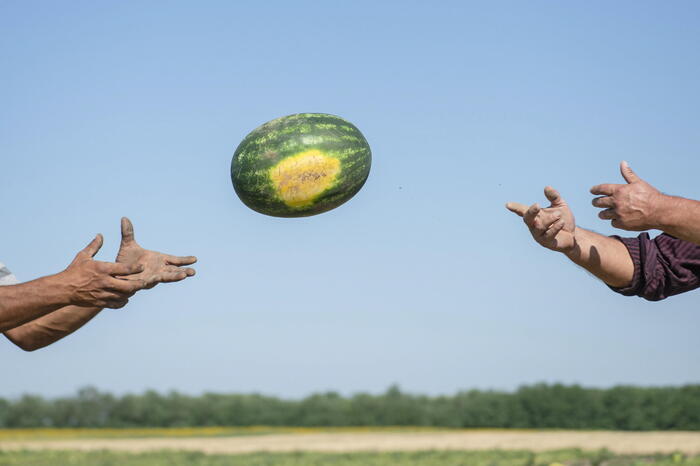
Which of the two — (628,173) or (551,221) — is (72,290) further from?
(628,173)

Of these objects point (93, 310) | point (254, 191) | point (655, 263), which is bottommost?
point (93, 310)

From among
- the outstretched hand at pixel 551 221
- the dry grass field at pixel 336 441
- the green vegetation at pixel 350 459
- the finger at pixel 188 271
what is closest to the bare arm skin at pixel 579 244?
the outstretched hand at pixel 551 221

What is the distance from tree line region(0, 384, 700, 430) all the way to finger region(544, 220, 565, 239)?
25938 mm

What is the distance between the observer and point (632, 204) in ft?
14.0

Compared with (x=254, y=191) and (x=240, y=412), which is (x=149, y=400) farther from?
(x=254, y=191)

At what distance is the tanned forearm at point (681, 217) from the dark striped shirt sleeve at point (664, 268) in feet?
1.86

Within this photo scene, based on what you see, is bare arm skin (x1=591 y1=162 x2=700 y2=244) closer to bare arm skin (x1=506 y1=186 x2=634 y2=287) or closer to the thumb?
bare arm skin (x1=506 y1=186 x2=634 y2=287)

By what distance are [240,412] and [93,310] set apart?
2697 cm

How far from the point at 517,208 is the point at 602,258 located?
26.4 inches

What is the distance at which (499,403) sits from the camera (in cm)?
2975

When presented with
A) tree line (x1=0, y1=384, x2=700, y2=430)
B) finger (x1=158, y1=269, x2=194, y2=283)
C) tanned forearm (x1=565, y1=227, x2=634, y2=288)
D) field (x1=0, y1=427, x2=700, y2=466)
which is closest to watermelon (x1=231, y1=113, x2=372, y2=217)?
finger (x1=158, y1=269, x2=194, y2=283)

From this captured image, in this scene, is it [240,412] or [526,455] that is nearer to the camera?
[526,455]

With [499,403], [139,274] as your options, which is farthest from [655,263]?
[499,403]

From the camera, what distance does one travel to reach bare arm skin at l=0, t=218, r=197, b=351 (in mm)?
4332
